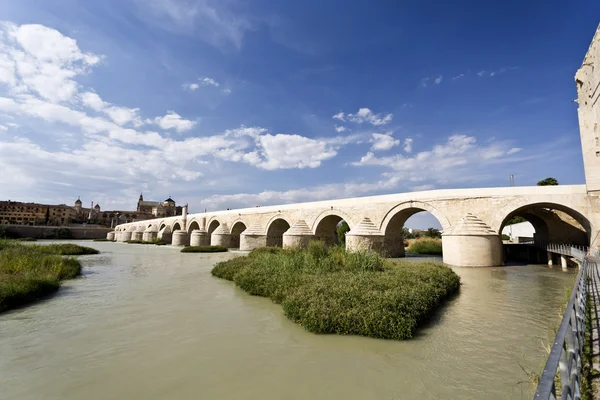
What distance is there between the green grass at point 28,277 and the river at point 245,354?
497mm

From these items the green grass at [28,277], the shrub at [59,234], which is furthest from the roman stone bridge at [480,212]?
the shrub at [59,234]

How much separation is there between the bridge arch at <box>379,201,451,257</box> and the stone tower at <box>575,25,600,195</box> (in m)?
6.25

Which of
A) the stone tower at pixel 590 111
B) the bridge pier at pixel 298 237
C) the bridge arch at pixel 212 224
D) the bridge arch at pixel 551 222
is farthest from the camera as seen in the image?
the bridge arch at pixel 212 224

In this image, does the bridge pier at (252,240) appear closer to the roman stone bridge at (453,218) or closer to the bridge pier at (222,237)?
the roman stone bridge at (453,218)

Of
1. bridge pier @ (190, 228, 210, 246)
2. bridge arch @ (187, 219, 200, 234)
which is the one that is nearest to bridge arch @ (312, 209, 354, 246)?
bridge pier @ (190, 228, 210, 246)

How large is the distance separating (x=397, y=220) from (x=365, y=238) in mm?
3114

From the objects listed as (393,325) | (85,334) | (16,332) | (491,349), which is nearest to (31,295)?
(16,332)

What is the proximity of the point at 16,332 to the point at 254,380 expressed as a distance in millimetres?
4623

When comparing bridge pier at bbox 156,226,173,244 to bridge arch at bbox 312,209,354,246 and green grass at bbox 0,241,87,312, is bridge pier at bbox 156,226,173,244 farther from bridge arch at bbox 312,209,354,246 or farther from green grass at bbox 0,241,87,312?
green grass at bbox 0,241,87,312

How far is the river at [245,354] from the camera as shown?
3318 millimetres

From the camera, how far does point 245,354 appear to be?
166 inches

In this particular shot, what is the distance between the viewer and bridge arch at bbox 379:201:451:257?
1669cm

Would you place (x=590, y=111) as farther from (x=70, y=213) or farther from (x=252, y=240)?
(x=70, y=213)

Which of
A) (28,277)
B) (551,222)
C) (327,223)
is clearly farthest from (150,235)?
(551,222)
